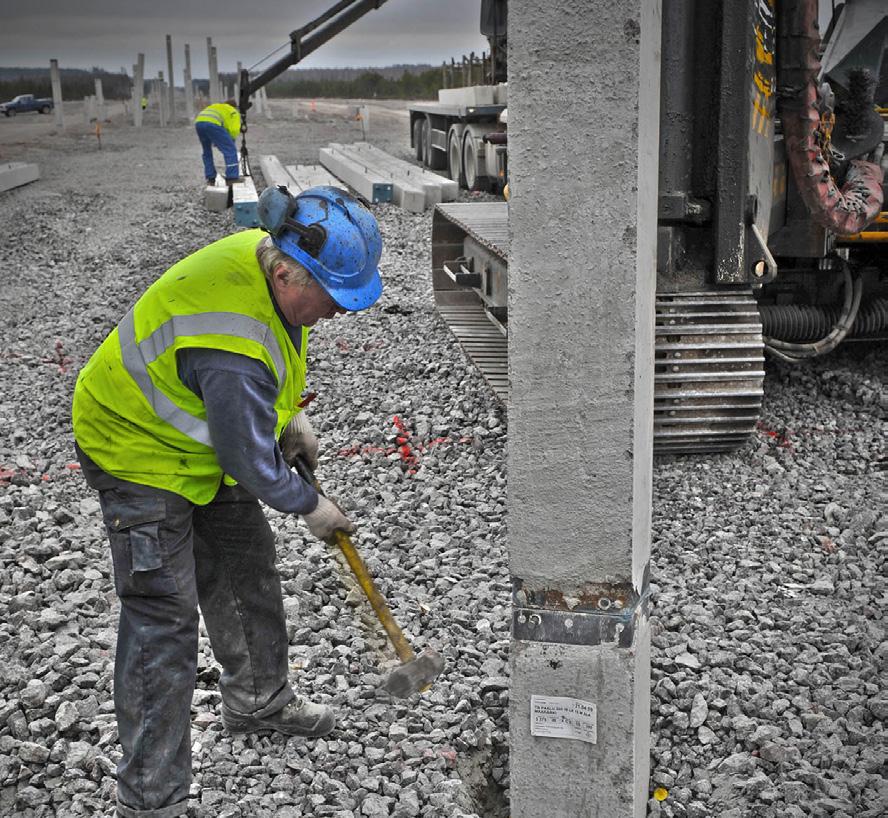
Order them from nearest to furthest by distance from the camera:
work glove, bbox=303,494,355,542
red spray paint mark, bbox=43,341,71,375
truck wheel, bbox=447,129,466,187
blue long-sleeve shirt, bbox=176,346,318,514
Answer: blue long-sleeve shirt, bbox=176,346,318,514 → work glove, bbox=303,494,355,542 → red spray paint mark, bbox=43,341,71,375 → truck wheel, bbox=447,129,466,187

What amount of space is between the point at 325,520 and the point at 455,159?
51.8 feet

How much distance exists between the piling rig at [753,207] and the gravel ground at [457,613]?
37 cm

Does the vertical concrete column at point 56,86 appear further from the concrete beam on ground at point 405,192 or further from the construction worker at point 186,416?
the construction worker at point 186,416

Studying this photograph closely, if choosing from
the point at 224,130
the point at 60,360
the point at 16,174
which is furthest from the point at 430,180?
the point at 16,174

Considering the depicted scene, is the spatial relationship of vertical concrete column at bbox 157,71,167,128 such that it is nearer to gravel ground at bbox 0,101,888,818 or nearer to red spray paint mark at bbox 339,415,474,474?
gravel ground at bbox 0,101,888,818

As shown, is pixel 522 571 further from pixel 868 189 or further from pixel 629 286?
pixel 868 189

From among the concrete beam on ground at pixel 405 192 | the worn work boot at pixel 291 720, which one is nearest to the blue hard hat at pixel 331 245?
the worn work boot at pixel 291 720

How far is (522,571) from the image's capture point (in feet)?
9.10

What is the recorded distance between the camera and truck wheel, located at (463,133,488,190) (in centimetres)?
1675

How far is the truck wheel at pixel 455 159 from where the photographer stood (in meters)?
17.9

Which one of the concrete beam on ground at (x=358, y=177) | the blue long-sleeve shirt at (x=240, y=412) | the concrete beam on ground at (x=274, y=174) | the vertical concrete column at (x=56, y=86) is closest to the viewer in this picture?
the blue long-sleeve shirt at (x=240, y=412)

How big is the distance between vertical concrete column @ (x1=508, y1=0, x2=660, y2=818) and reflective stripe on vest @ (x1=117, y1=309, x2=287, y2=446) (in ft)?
2.26

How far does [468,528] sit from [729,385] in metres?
1.58

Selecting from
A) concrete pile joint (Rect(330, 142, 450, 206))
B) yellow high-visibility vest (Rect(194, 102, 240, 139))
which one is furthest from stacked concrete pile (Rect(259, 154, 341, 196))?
yellow high-visibility vest (Rect(194, 102, 240, 139))
